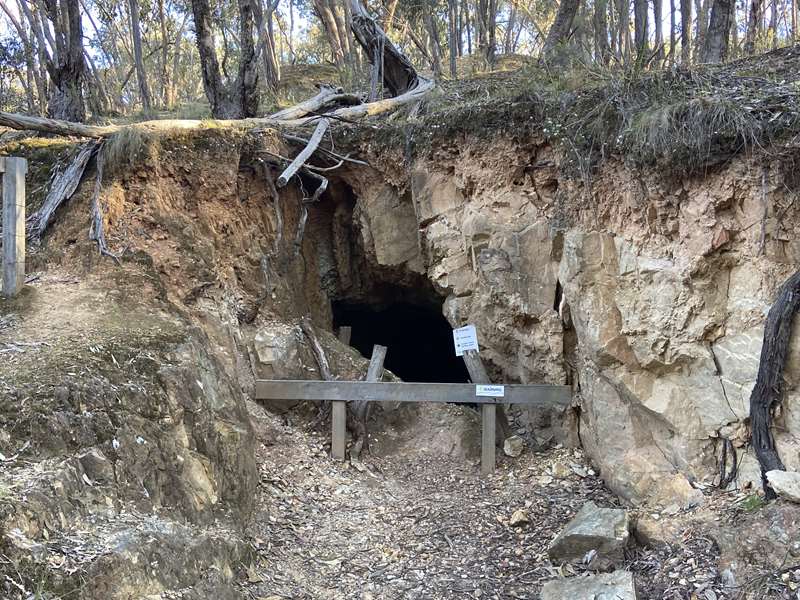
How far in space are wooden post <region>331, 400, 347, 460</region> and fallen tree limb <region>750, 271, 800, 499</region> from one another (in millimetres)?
3876

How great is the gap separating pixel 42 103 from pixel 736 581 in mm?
17251

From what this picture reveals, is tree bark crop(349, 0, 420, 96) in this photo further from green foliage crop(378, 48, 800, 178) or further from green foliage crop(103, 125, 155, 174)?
green foliage crop(103, 125, 155, 174)

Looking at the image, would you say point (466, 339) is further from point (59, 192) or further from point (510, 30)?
point (510, 30)

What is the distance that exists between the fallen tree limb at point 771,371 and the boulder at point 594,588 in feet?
4.76

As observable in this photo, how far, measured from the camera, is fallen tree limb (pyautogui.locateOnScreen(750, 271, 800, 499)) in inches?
185

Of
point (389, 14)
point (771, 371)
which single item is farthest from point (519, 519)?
point (389, 14)

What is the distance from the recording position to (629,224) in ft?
19.7

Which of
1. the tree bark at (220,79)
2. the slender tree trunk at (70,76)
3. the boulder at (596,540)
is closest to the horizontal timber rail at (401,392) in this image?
the boulder at (596,540)

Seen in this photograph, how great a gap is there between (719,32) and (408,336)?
6828mm

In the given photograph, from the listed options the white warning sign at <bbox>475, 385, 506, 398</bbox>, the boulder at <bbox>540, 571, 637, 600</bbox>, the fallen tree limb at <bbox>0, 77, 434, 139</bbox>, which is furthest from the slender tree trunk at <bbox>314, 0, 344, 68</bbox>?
the boulder at <bbox>540, 571, 637, 600</bbox>

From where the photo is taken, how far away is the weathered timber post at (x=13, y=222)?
16.7 ft

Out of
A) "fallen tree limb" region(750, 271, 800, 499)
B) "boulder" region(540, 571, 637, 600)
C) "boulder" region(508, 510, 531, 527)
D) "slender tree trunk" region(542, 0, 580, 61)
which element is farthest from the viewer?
"slender tree trunk" region(542, 0, 580, 61)

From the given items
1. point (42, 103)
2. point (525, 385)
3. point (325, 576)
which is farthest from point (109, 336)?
point (42, 103)

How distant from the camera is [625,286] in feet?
19.8
